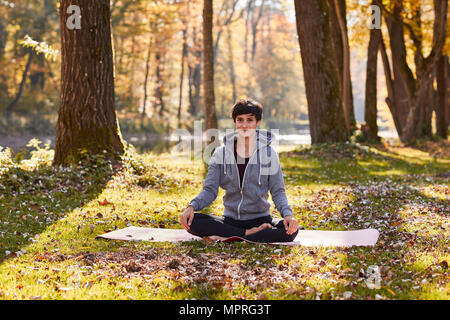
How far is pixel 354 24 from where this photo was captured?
26906 millimetres

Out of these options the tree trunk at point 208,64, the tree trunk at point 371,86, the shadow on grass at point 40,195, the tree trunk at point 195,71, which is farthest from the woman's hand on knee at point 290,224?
the tree trunk at point 195,71

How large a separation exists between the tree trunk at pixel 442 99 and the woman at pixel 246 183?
24258 millimetres

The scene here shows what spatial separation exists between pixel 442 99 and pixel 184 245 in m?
25.9

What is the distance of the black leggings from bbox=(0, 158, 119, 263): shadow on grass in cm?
227

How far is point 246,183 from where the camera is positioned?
261 inches

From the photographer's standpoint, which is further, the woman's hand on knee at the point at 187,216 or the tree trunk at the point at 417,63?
the tree trunk at the point at 417,63

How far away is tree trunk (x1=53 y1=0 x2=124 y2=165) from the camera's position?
1133 cm

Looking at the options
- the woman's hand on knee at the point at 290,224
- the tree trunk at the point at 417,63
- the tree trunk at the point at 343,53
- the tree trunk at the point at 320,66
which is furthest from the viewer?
the tree trunk at the point at 343,53

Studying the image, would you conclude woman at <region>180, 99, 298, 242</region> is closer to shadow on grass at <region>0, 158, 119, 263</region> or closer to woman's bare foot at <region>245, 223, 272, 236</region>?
woman's bare foot at <region>245, 223, 272, 236</region>

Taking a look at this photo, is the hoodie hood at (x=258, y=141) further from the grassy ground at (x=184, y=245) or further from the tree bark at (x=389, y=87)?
the tree bark at (x=389, y=87)

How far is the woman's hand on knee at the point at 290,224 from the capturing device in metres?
6.08

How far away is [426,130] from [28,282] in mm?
25538

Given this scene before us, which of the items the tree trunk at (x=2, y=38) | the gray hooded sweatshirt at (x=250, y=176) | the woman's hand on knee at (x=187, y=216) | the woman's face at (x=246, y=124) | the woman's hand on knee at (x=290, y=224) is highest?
the tree trunk at (x=2, y=38)
